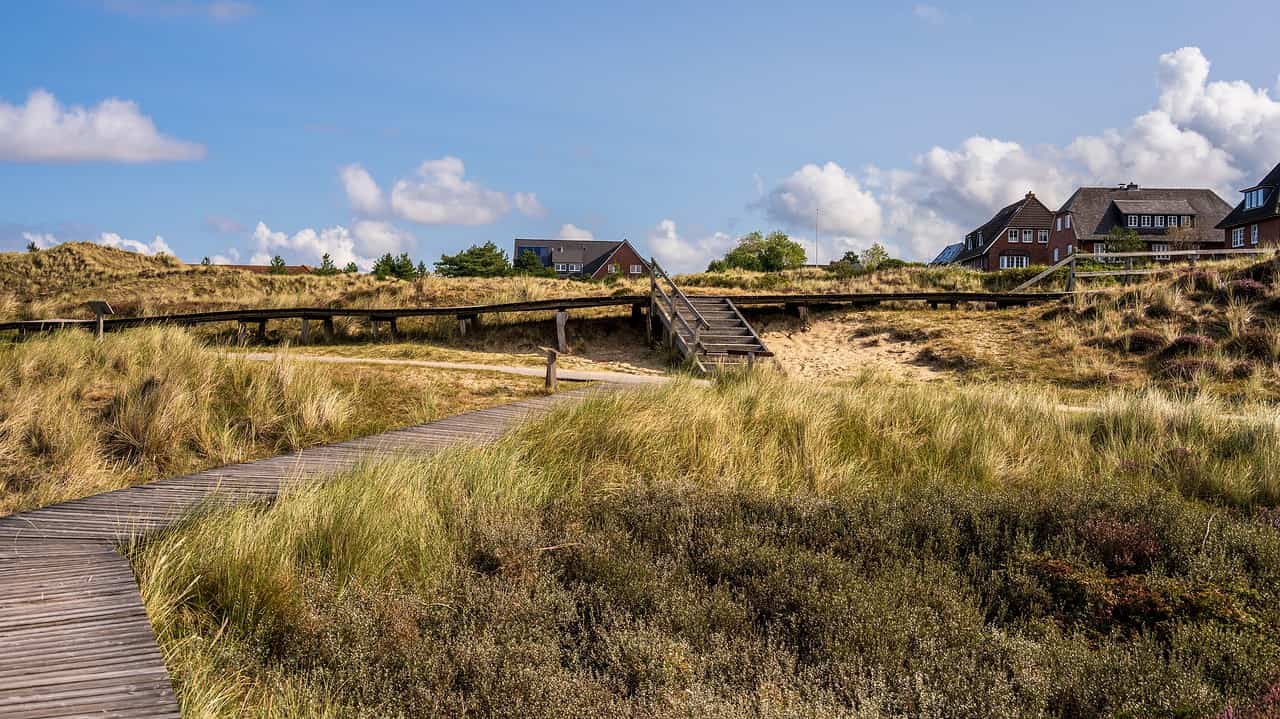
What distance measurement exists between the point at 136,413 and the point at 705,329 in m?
13.0

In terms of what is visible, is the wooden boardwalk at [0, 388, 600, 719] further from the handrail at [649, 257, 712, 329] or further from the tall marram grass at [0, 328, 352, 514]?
the handrail at [649, 257, 712, 329]

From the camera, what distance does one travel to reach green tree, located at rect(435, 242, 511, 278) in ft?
203

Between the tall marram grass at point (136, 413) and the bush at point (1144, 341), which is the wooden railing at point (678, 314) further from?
the bush at point (1144, 341)

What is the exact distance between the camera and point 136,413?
11.0m

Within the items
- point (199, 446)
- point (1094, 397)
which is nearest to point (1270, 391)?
point (1094, 397)

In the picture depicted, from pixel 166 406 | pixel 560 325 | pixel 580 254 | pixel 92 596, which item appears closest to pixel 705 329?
pixel 560 325

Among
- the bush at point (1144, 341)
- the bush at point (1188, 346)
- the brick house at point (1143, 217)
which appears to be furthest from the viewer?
the brick house at point (1143, 217)

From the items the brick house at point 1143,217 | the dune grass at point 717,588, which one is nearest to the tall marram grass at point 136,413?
the dune grass at point 717,588

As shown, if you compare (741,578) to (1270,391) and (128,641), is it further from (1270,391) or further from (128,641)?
(1270,391)

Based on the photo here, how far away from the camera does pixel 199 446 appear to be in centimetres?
1089

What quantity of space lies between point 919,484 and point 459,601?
5.13 m

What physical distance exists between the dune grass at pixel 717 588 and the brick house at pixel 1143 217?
57.5m

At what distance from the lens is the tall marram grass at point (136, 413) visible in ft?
32.7

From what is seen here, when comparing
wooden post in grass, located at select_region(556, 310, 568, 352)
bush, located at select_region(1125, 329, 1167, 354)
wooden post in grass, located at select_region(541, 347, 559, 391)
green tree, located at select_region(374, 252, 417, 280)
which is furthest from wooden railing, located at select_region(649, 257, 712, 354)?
green tree, located at select_region(374, 252, 417, 280)
